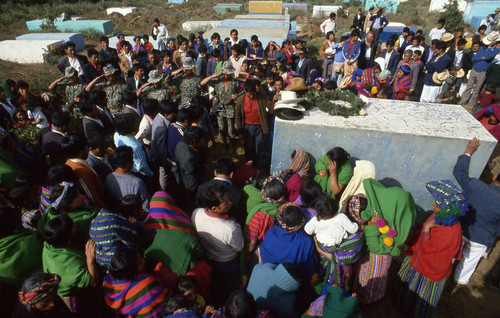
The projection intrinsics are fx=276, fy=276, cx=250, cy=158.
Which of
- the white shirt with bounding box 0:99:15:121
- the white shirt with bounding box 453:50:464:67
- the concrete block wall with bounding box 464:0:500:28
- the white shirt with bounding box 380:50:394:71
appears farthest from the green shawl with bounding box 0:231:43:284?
the concrete block wall with bounding box 464:0:500:28

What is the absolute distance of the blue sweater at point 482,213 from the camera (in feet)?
9.53

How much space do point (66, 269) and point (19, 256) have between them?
49 centimetres

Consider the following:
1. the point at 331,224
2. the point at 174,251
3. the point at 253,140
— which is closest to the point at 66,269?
the point at 174,251

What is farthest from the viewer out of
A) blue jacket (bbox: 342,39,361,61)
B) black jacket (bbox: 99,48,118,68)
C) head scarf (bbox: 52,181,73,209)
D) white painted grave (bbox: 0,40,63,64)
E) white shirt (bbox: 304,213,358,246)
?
white painted grave (bbox: 0,40,63,64)

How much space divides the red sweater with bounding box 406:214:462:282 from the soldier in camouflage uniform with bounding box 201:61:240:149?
4.13 metres

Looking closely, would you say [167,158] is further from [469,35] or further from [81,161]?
[469,35]

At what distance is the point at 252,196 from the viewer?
131 inches

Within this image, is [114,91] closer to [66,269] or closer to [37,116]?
[37,116]

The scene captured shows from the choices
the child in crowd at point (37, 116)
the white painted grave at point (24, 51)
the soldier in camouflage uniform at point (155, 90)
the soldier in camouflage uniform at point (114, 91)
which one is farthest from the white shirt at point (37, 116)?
the white painted grave at point (24, 51)

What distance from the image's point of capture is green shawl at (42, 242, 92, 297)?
2346 mm

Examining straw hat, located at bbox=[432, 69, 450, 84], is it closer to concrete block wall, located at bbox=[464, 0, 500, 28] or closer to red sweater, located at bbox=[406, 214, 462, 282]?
red sweater, located at bbox=[406, 214, 462, 282]

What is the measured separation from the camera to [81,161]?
3.32 meters

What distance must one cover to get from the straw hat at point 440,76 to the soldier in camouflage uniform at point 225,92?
502 cm

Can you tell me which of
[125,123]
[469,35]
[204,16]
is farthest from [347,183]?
[204,16]
